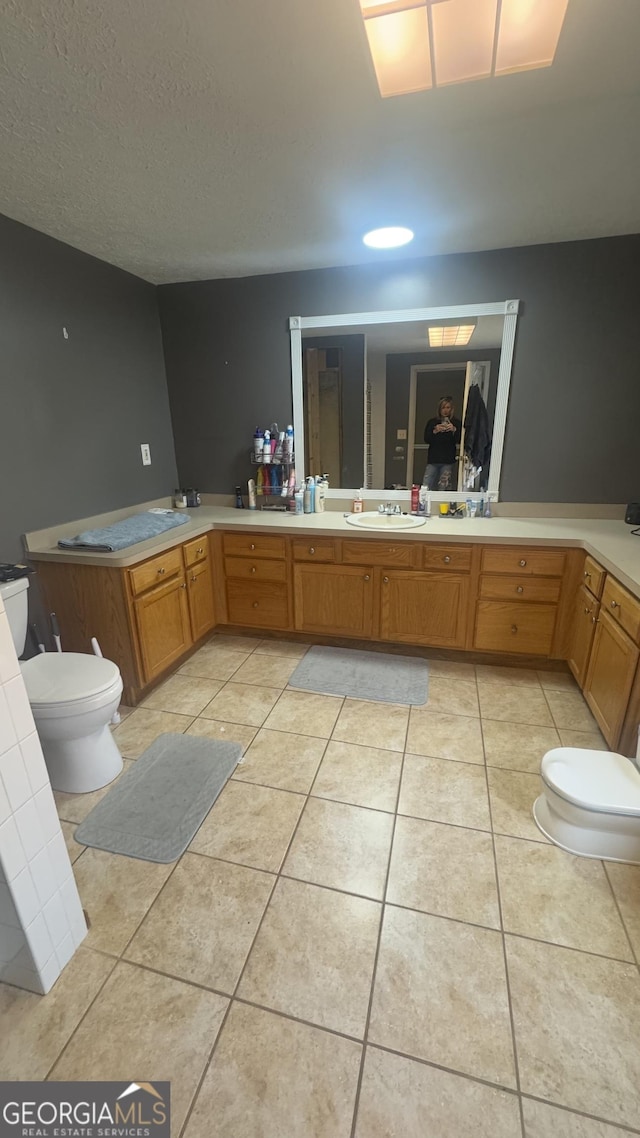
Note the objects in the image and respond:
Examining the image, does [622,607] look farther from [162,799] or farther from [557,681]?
[162,799]

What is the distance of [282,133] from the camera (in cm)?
148

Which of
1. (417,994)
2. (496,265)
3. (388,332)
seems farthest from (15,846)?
(496,265)

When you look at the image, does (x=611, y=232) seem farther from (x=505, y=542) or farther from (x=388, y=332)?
(x=505, y=542)

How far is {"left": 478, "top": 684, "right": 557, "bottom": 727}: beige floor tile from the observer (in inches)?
88.3

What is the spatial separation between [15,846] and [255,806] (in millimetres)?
870

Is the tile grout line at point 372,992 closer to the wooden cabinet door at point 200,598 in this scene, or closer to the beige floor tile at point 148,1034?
the beige floor tile at point 148,1034

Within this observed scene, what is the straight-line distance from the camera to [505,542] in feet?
7.88

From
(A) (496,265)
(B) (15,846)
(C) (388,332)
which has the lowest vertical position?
(B) (15,846)

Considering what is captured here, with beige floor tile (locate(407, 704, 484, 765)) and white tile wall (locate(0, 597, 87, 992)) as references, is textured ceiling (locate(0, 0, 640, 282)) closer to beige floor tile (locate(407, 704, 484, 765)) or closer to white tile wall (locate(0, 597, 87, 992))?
white tile wall (locate(0, 597, 87, 992))

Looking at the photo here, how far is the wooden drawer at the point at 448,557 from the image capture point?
8.18 feet

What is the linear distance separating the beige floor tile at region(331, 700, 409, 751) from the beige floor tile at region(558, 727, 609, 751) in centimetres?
71

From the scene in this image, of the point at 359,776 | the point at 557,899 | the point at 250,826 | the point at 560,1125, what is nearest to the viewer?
the point at 560,1125

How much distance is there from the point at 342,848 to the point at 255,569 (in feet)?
5.50

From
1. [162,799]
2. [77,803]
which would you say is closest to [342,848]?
[162,799]
